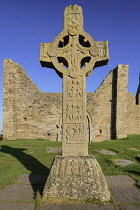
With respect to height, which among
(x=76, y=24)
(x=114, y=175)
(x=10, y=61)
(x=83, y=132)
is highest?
(x=10, y=61)

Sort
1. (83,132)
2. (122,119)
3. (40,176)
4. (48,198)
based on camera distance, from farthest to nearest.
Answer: (122,119)
(40,176)
(83,132)
(48,198)

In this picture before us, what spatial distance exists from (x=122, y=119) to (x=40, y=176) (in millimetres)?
Result: 9114

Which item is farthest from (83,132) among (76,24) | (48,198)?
(76,24)

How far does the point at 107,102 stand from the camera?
12.2 metres

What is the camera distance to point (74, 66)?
2.97 metres

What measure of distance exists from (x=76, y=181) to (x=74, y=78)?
5.19 feet

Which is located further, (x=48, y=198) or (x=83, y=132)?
(x=83, y=132)

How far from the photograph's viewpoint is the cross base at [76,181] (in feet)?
7.99

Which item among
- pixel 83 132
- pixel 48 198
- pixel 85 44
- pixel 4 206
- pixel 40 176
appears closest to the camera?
pixel 4 206

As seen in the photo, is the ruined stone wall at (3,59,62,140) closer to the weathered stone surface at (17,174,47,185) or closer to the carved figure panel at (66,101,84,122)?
the weathered stone surface at (17,174,47,185)

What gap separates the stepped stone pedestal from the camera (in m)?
2.72

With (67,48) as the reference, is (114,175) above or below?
below

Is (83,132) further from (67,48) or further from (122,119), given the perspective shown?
(122,119)

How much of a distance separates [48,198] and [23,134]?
32.6 feet
